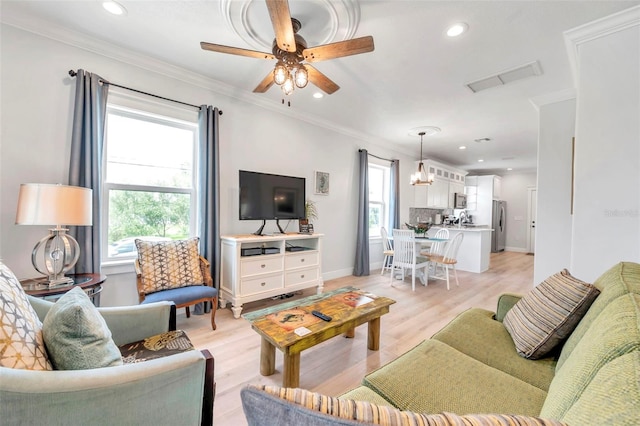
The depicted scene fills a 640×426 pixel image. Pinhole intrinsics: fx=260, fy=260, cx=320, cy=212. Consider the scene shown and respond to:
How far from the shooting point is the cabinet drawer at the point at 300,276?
10.8 feet

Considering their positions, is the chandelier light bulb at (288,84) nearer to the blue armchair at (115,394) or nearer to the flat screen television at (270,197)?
the flat screen television at (270,197)

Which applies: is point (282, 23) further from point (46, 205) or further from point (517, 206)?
point (517, 206)

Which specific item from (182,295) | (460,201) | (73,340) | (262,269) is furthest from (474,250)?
(73,340)

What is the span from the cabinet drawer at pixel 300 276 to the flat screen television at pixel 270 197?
A: 0.68 metres

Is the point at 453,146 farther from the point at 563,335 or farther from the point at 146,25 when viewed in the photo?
the point at 146,25

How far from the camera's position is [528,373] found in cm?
125

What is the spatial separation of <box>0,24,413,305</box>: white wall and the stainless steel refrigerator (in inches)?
259

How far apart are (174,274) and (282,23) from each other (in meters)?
2.31

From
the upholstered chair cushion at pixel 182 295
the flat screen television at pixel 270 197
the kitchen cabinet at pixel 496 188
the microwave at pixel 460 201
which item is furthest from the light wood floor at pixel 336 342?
the kitchen cabinet at pixel 496 188

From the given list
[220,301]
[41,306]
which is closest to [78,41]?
[41,306]

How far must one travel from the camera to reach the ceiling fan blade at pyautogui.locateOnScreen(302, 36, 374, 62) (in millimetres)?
1688

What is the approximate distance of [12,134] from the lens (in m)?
2.10

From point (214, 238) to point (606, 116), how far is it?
372 centimetres

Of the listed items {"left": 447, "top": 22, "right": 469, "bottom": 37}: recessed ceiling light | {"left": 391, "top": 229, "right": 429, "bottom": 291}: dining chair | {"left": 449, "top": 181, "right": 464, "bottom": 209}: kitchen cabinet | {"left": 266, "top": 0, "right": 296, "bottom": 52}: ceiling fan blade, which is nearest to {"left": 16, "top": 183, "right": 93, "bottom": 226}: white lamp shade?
{"left": 266, "top": 0, "right": 296, "bottom": 52}: ceiling fan blade
